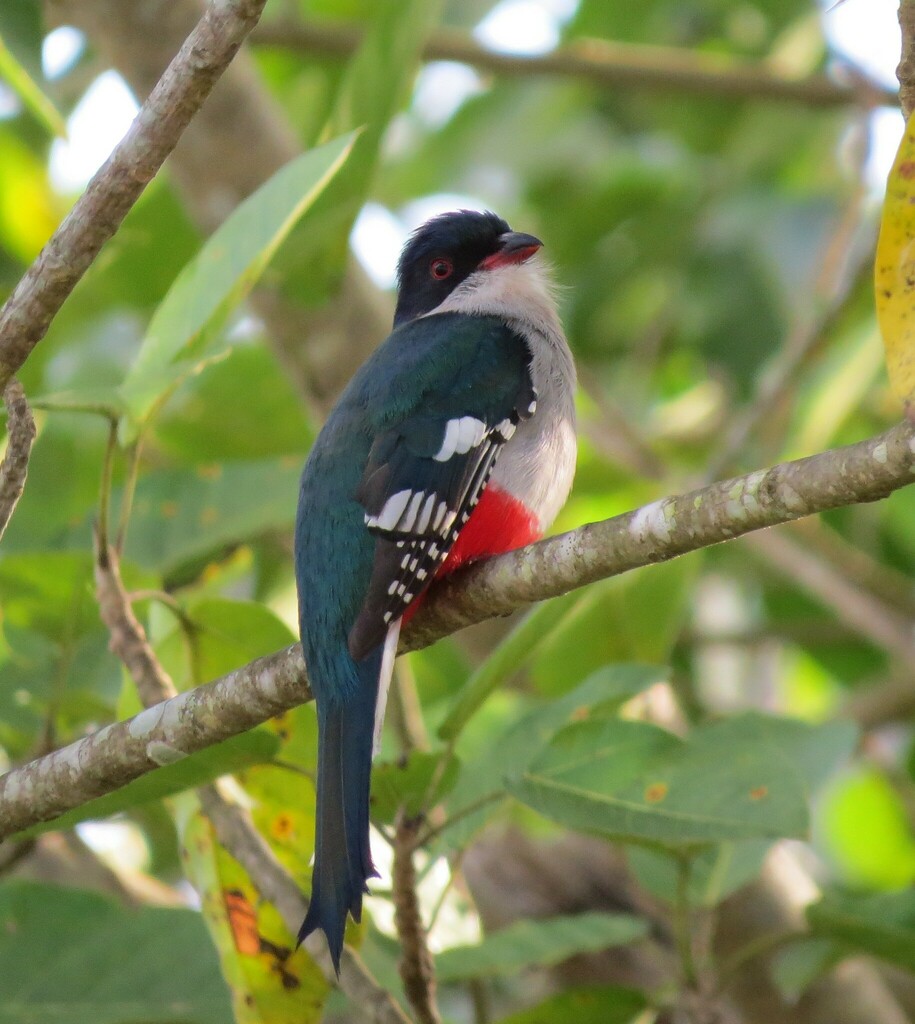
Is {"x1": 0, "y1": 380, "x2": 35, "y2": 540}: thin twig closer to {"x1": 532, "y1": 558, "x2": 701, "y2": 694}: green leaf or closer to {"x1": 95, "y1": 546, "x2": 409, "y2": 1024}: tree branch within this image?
{"x1": 95, "y1": 546, "x2": 409, "y2": 1024}: tree branch

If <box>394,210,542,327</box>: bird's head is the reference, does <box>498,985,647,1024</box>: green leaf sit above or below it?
below

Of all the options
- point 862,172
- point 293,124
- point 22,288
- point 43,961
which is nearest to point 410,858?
point 43,961

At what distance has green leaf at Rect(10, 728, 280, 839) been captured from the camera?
2416 mm

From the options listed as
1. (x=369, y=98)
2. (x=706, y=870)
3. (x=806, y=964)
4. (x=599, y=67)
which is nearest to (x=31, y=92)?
(x=369, y=98)

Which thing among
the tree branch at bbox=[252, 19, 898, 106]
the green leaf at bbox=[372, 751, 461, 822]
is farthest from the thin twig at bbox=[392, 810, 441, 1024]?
the tree branch at bbox=[252, 19, 898, 106]

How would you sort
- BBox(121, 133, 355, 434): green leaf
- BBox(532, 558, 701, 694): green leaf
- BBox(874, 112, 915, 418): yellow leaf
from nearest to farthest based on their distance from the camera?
1. BBox(874, 112, 915, 418): yellow leaf
2. BBox(121, 133, 355, 434): green leaf
3. BBox(532, 558, 701, 694): green leaf

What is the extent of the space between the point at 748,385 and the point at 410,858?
3.24 meters

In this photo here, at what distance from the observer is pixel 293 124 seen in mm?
5637

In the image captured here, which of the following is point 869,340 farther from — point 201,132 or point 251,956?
point 251,956

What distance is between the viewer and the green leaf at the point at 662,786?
96.6 inches

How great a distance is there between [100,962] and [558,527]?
2.26 meters

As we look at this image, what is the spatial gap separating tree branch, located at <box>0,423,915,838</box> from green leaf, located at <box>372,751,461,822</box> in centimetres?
22

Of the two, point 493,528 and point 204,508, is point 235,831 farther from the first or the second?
point 204,508

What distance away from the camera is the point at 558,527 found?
15.3 ft
